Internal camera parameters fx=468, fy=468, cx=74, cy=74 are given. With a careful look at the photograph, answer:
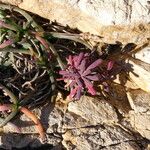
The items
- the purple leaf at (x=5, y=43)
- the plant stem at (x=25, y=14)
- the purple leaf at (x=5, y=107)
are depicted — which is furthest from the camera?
the plant stem at (x=25, y=14)

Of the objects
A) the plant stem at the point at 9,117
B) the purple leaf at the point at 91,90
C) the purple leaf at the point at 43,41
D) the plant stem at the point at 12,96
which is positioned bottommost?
the plant stem at the point at 9,117

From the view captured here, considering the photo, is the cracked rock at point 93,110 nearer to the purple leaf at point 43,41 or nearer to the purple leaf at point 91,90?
the purple leaf at point 91,90

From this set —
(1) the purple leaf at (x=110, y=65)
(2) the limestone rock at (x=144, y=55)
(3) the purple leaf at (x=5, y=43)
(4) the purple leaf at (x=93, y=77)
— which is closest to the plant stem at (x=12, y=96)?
(3) the purple leaf at (x=5, y=43)

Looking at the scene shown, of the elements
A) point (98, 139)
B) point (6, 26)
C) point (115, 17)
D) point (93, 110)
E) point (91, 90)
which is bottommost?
point (98, 139)

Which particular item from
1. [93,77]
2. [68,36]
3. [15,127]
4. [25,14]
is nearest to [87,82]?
[93,77]

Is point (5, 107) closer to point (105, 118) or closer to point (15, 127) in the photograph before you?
point (15, 127)

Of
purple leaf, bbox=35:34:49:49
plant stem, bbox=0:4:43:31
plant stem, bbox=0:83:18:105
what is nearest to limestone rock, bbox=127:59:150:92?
purple leaf, bbox=35:34:49:49

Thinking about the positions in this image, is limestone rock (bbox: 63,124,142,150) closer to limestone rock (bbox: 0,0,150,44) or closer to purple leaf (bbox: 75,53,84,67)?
purple leaf (bbox: 75,53,84,67)
